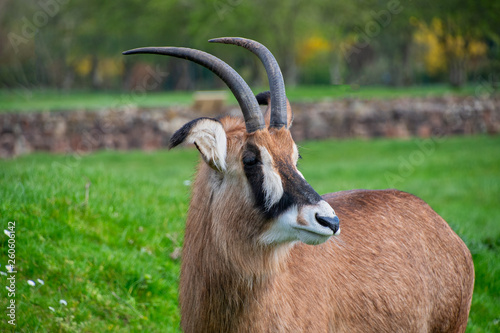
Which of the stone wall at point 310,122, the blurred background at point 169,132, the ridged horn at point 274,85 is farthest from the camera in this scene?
the stone wall at point 310,122

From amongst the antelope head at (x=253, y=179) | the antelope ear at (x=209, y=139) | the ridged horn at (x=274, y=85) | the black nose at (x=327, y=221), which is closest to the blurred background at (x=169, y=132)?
the ridged horn at (x=274, y=85)

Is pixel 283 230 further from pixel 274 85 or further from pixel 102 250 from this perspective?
pixel 102 250

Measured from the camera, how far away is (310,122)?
23.5m

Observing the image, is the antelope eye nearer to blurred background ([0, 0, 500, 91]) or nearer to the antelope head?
the antelope head

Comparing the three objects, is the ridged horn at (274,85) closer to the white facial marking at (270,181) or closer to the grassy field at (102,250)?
the white facial marking at (270,181)

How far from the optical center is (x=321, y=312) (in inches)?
146

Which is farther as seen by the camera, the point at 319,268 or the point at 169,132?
the point at 169,132

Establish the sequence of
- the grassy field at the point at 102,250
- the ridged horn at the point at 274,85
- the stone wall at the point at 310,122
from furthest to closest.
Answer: the stone wall at the point at 310,122, the grassy field at the point at 102,250, the ridged horn at the point at 274,85

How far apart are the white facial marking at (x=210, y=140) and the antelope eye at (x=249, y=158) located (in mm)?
148

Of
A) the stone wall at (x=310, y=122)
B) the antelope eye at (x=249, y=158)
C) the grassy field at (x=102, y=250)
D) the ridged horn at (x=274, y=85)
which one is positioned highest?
the ridged horn at (x=274, y=85)

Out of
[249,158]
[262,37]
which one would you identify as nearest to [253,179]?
[249,158]

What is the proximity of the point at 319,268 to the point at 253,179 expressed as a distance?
89cm

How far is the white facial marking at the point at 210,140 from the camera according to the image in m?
3.41

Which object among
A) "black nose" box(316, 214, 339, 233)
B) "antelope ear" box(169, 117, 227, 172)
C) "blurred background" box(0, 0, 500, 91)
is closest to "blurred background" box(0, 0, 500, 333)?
"blurred background" box(0, 0, 500, 91)
